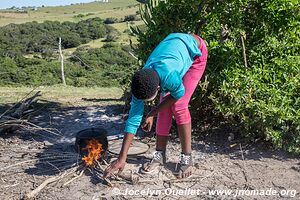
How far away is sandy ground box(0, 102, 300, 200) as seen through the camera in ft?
11.6

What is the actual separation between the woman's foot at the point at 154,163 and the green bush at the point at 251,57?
0.99 m

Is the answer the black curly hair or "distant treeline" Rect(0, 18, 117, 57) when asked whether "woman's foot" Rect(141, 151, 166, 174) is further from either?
"distant treeline" Rect(0, 18, 117, 57)

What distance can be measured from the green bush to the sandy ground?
331mm

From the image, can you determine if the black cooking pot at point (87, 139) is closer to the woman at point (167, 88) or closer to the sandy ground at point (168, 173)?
the sandy ground at point (168, 173)

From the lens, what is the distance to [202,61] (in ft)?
12.2

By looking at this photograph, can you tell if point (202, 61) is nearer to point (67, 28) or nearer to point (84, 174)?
point (84, 174)

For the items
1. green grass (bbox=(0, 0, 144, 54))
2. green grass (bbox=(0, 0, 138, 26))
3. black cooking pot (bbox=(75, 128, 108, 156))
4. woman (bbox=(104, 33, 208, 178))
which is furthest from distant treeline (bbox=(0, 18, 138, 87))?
woman (bbox=(104, 33, 208, 178))

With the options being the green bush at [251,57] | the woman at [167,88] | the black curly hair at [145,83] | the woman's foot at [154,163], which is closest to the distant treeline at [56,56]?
the green bush at [251,57]

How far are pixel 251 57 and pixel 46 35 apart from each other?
142ft

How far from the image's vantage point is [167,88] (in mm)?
3172

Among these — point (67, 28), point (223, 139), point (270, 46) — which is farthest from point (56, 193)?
point (67, 28)

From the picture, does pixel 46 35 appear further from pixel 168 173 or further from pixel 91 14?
pixel 168 173

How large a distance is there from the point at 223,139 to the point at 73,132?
194cm

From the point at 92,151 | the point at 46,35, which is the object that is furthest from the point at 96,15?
the point at 92,151
